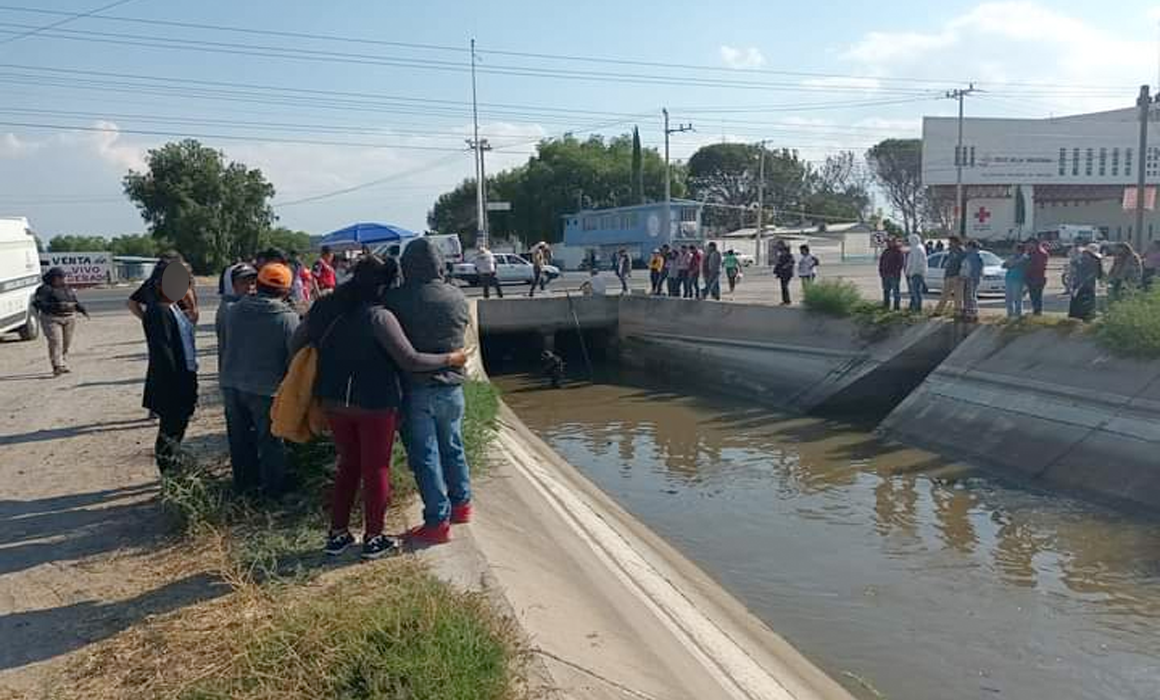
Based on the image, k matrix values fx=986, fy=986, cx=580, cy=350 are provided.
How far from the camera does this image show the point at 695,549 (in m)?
10.9

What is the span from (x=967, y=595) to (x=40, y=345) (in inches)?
715

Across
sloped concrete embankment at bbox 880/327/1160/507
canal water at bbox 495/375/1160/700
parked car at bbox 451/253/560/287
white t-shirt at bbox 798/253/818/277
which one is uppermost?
white t-shirt at bbox 798/253/818/277

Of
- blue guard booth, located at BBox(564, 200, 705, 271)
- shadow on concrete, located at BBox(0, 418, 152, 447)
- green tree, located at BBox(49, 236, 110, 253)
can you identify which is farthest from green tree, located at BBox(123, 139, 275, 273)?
shadow on concrete, located at BBox(0, 418, 152, 447)

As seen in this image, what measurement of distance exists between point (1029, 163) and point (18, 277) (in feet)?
193

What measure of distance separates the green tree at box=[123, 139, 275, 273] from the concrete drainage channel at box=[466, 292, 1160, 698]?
1463 inches

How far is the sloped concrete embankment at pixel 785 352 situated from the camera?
1898 cm

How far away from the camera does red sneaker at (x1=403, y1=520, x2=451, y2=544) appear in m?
5.89

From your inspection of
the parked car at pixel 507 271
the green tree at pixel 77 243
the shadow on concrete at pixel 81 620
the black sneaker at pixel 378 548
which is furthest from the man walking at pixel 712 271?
the green tree at pixel 77 243

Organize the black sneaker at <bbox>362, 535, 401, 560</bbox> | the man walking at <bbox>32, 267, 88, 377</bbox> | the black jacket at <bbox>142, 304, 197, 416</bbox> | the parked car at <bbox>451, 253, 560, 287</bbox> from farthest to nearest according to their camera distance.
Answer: the parked car at <bbox>451, 253, 560, 287</bbox>
the man walking at <bbox>32, 267, 88, 377</bbox>
the black jacket at <bbox>142, 304, 197, 416</bbox>
the black sneaker at <bbox>362, 535, 401, 560</bbox>

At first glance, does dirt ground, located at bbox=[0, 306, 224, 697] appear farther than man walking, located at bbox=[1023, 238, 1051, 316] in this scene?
No

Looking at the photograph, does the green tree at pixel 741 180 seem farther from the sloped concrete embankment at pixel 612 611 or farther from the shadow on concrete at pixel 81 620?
the shadow on concrete at pixel 81 620

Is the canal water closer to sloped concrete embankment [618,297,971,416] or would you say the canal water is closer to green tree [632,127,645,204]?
sloped concrete embankment [618,297,971,416]

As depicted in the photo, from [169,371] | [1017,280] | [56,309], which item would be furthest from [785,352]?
[169,371]

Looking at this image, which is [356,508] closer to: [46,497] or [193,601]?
[193,601]
